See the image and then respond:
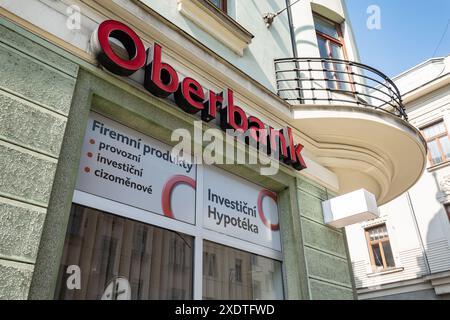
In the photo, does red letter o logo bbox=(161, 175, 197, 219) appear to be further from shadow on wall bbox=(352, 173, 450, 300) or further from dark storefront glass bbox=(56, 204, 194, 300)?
shadow on wall bbox=(352, 173, 450, 300)

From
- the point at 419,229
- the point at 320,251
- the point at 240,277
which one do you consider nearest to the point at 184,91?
the point at 240,277

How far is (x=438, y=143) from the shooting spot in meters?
15.2

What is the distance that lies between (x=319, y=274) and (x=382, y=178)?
247 centimetres

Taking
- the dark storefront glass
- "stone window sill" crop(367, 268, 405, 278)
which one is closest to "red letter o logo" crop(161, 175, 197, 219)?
the dark storefront glass

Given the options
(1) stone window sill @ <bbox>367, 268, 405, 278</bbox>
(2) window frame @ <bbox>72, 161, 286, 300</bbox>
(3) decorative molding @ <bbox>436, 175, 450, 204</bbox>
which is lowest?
(2) window frame @ <bbox>72, 161, 286, 300</bbox>

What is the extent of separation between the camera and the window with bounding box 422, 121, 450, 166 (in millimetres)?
14961

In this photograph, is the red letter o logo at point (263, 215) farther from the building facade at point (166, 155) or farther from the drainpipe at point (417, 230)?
the drainpipe at point (417, 230)

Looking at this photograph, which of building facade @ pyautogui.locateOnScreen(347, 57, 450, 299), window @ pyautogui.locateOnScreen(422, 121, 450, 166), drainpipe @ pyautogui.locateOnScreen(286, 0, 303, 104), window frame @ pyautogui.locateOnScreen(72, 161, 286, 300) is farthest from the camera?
window @ pyautogui.locateOnScreen(422, 121, 450, 166)

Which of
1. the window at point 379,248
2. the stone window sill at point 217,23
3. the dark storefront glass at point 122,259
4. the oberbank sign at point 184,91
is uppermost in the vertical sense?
the window at point 379,248

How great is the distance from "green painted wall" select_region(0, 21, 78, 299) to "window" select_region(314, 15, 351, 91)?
505 cm

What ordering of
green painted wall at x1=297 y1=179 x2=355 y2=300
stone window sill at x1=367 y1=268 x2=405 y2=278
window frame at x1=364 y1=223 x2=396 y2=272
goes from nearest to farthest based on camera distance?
green painted wall at x1=297 y1=179 x2=355 y2=300 < stone window sill at x1=367 y1=268 x2=405 y2=278 < window frame at x1=364 y1=223 x2=396 y2=272

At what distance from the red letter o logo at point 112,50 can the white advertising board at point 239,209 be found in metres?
1.39

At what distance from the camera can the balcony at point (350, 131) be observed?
5340mm

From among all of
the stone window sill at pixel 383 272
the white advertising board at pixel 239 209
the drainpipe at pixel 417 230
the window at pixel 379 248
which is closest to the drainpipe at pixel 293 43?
the white advertising board at pixel 239 209
